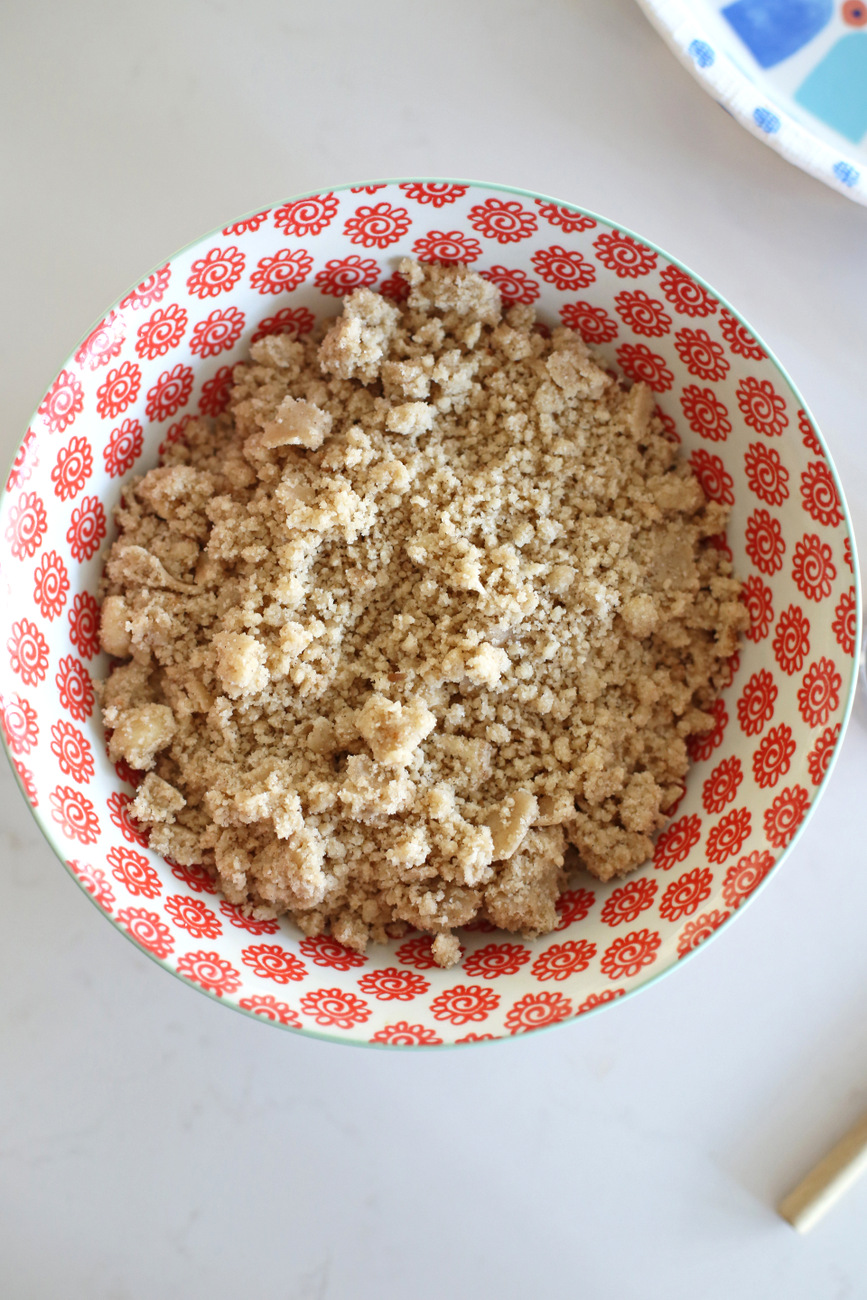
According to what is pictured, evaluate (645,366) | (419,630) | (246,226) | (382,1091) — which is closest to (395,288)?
(246,226)

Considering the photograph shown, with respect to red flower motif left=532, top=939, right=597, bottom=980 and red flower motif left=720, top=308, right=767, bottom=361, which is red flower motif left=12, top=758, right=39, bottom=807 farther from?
red flower motif left=720, top=308, right=767, bottom=361

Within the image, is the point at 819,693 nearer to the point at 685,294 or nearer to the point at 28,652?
the point at 685,294

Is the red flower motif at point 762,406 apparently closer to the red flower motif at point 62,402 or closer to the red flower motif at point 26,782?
the red flower motif at point 62,402

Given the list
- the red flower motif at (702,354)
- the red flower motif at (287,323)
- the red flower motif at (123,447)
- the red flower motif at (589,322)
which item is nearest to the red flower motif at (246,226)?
the red flower motif at (287,323)

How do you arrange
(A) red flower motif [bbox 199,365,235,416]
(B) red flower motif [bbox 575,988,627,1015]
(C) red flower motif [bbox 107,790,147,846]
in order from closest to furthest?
(B) red flower motif [bbox 575,988,627,1015]
(C) red flower motif [bbox 107,790,147,846]
(A) red flower motif [bbox 199,365,235,416]

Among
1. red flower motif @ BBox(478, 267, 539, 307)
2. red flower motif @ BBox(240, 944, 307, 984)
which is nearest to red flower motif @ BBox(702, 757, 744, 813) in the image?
red flower motif @ BBox(240, 944, 307, 984)

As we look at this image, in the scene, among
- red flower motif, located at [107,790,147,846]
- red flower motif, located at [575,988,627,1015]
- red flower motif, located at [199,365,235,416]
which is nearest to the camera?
red flower motif, located at [575,988,627,1015]
